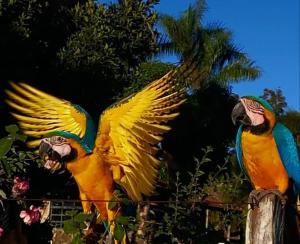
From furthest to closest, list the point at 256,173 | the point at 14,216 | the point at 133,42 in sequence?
the point at 133,42, the point at 14,216, the point at 256,173

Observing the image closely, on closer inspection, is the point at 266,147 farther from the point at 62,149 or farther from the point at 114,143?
the point at 62,149

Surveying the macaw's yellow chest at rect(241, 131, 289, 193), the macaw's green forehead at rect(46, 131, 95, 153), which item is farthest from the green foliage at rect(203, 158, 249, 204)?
the macaw's green forehead at rect(46, 131, 95, 153)

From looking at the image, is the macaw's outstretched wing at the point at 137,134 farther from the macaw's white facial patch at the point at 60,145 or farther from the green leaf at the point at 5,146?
the green leaf at the point at 5,146

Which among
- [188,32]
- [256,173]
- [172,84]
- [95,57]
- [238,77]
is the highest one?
[188,32]

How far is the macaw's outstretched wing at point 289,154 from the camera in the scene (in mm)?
4930

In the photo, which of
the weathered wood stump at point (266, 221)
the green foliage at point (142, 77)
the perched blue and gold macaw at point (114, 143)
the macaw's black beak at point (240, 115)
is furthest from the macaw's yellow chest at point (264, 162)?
the green foliage at point (142, 77)

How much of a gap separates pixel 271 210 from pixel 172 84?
2251 mm

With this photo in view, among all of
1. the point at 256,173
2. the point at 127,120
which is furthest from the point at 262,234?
the point at 127,120

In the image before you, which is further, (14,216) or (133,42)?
(133,42)

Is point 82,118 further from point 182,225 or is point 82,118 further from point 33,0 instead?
point 33,0

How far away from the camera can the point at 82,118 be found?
6137 millimetres

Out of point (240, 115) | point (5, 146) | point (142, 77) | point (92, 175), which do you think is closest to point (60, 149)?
point (92, 175)

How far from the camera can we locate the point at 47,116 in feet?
20.6

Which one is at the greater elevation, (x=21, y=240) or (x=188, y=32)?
(x=188, y=32)
